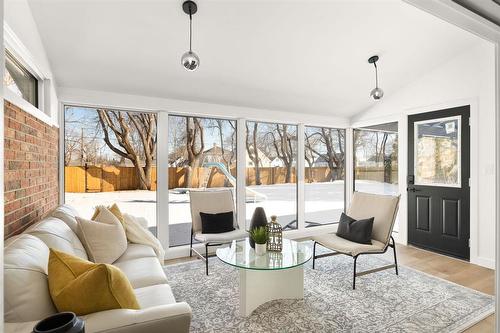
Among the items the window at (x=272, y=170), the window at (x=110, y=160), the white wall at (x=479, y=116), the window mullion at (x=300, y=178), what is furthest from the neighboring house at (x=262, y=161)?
the white wall at (x=479, y=116)

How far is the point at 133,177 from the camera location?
3.83 m

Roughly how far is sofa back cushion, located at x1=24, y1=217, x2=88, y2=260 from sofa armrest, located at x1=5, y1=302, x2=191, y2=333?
70cm

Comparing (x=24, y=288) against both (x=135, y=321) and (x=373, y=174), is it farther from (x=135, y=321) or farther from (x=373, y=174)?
(x=373, y=174)

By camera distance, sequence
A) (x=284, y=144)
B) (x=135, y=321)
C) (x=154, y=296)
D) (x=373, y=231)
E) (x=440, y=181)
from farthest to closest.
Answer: (x=284, y=144), (x=440, y=181), (x=373, y=231), (x=154, y=296), (x=135, y=321)

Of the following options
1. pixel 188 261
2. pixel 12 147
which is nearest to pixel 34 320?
pixel 12 147

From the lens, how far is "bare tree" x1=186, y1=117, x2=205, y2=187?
415 centimetres

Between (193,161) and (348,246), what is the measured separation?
7.80ft

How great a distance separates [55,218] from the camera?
2.27 m

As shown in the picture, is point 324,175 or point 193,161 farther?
point 324,175

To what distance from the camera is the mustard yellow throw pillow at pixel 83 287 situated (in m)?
1.29

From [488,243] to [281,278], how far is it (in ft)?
9.06

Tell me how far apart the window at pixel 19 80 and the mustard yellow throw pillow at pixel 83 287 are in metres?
1.28

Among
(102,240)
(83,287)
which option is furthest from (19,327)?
(102,240)

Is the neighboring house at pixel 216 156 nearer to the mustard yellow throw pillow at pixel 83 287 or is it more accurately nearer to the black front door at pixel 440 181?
the black front door at pixel 440 181
